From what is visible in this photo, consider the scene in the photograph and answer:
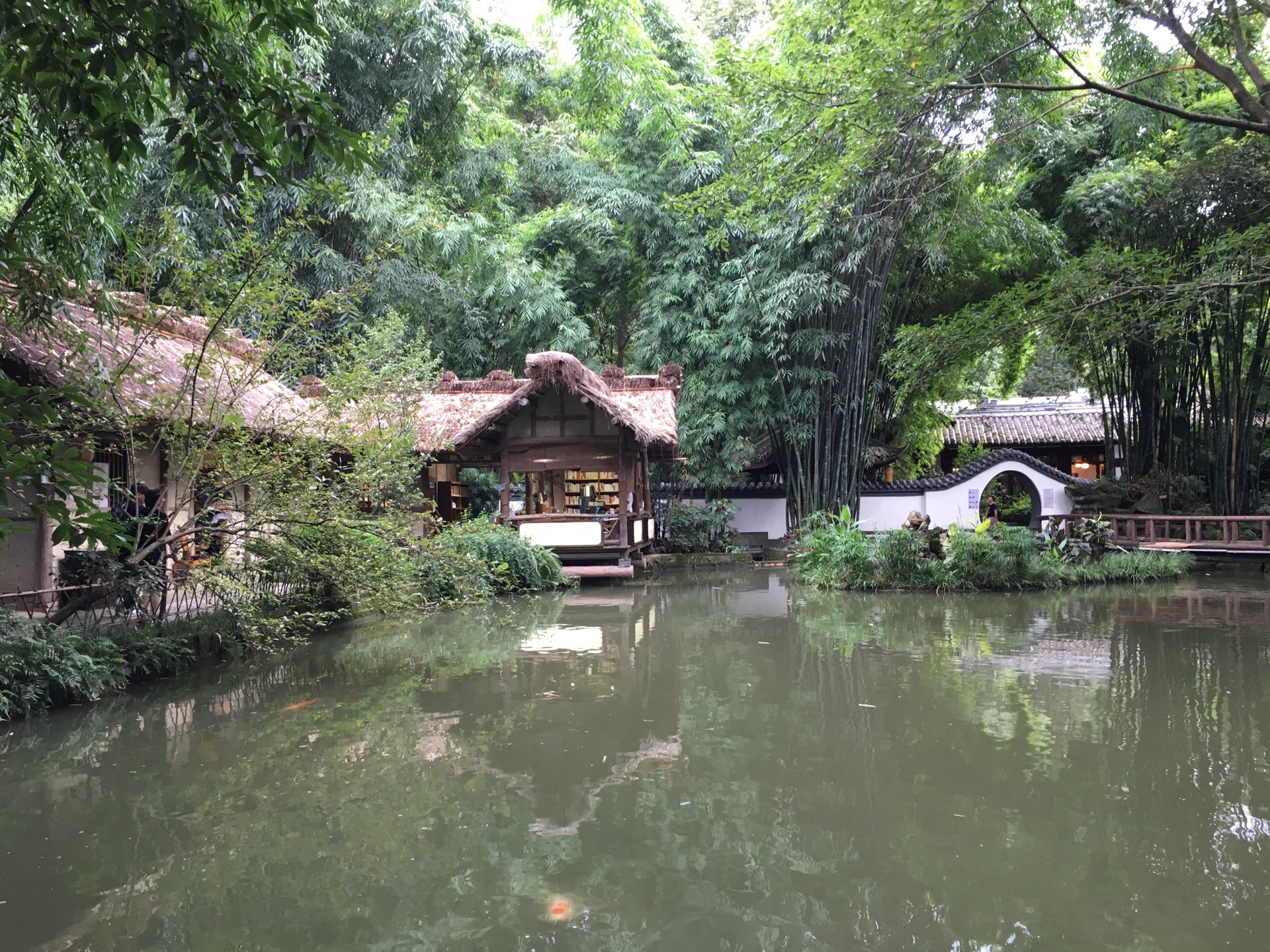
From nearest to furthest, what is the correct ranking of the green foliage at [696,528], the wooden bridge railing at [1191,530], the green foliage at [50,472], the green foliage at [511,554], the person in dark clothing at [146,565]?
the green foliage at [50,472] < the person in dark clothing at [146,565] < the green foliage at [511,554] < the wooden bridge railing at [1191,530] < the green foliage at [696,528]

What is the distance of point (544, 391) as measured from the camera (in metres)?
14.0

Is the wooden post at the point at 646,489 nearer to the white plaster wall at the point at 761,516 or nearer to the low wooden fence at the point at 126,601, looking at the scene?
the white plaster wall at the point at 761,516

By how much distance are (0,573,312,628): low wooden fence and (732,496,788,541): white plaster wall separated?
11894mm

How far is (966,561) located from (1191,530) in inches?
198

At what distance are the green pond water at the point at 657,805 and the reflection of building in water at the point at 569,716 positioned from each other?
3cm

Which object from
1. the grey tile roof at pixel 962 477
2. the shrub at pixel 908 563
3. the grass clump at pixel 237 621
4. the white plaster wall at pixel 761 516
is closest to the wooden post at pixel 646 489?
the white plaster wall at pixel 761 516

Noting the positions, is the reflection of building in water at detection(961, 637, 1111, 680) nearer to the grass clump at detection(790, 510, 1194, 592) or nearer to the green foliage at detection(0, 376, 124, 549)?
the grass clump at detection(790, 510, 1194, 592)

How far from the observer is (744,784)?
4266 mm

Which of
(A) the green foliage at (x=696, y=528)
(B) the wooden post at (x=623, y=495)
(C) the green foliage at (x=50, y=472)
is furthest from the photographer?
(A) the green foliage at (x=696, y=528)

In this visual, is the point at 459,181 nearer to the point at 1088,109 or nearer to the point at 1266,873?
the point at 1088,109

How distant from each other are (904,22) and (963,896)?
617 centimetres

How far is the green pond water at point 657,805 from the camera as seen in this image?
2.99 m

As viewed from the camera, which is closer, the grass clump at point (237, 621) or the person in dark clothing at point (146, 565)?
the grass clump at point (237, 621)

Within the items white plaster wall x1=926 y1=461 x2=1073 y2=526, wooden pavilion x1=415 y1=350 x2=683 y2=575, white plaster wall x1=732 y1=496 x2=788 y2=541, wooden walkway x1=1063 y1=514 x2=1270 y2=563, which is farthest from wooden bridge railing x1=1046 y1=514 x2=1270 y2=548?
wooden pavilion x1=415 y1=350 x2=683 y2=575
